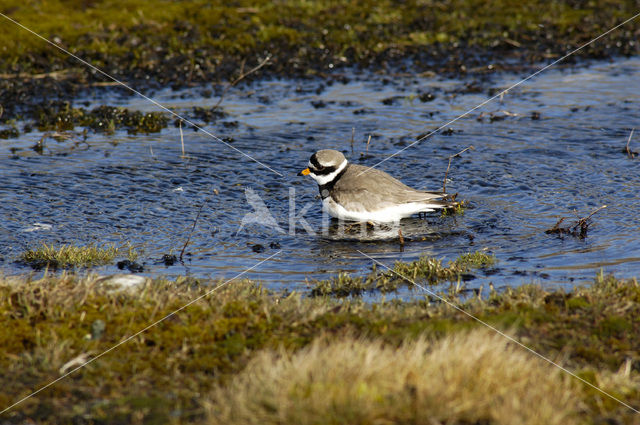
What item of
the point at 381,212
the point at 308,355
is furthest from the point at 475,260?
the point at 308,355

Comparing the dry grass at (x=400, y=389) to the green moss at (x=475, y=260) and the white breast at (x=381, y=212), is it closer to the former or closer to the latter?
the green moss at (x=475, y=260)

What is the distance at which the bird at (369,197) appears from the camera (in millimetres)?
11555

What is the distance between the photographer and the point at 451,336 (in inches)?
255

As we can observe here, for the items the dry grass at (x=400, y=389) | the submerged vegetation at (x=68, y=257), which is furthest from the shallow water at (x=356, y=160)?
the dry grass at (x=400, y=389)

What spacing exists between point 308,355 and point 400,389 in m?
0.87

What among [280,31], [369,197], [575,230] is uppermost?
[280,31]

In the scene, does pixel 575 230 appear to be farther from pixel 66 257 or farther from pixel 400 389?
pixel 66 257

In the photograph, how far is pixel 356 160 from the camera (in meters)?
14.4

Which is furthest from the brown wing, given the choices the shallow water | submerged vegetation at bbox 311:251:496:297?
submerged vegetation at bbox 311:251:496:297

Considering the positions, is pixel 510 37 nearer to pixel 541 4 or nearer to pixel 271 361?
pixel 541 4

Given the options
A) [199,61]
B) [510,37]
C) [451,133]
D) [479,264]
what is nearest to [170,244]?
[479,264]

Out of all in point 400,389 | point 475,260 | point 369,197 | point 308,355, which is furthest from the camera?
point 369,197

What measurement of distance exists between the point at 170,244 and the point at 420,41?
13734 mm

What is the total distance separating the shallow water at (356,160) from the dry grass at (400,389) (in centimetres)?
331
